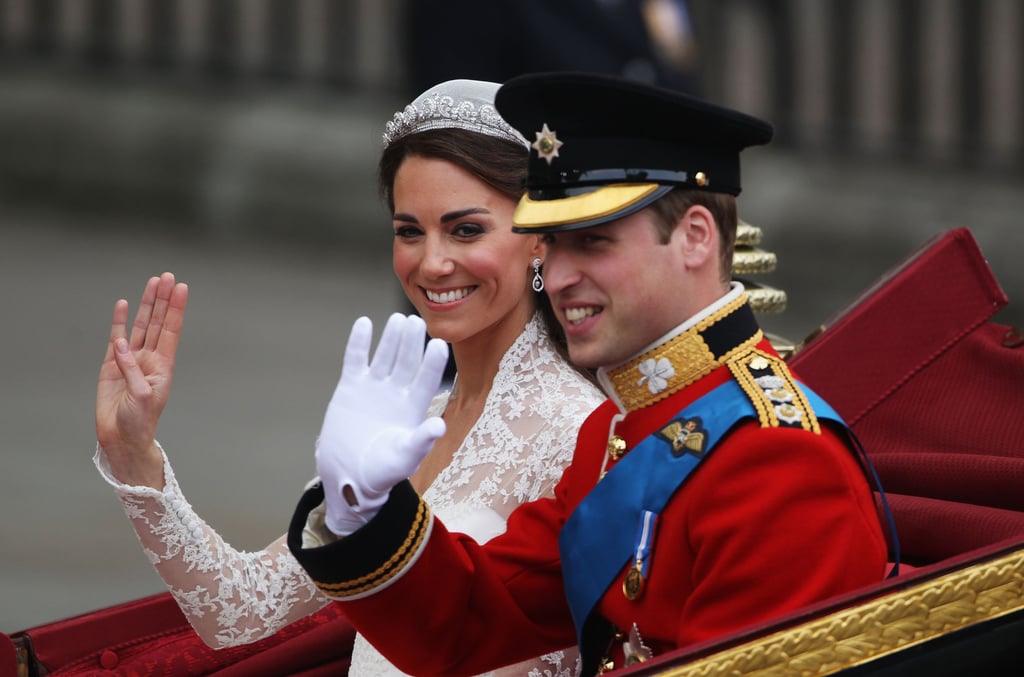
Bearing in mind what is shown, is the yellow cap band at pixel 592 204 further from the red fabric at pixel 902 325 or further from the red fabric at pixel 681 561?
the red fabric at pixel 902 325

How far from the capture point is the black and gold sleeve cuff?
1.81m

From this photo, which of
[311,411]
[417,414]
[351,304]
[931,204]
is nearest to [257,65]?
[351,304]

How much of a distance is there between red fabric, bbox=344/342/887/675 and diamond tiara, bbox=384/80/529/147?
454mm

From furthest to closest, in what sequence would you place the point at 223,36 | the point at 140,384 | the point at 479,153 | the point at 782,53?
the point at 223,36 → the point at 782,53 → the point at 479,153 → the point at 140,384

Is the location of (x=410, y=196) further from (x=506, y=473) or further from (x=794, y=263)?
(x=794, y=263)

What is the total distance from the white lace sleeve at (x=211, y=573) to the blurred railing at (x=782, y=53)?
19.8 feet

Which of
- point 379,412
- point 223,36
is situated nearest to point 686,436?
point 379,412

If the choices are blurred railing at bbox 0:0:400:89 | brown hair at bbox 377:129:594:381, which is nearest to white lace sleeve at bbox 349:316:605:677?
brown hair at bbox 377:129:594:381

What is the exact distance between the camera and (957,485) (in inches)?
88.0

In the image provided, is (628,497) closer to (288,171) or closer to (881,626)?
(881,626)

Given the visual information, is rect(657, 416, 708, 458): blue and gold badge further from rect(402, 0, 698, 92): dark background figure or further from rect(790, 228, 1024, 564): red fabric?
rect(402, 0, 698, 92): dark background figure

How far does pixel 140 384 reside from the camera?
2.14m

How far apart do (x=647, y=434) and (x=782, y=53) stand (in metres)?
6.49

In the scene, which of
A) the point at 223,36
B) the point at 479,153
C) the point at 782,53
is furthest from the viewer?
the point at 223,36
